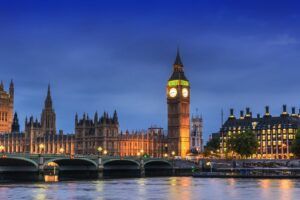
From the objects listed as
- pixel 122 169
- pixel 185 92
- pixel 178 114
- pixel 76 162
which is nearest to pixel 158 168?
pixel 122 169

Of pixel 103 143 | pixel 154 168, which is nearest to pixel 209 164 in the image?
pixel 154 168

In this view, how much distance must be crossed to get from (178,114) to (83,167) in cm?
6250

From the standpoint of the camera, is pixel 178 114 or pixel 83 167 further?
pixel 178 114

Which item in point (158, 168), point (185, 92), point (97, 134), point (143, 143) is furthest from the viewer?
point (185, 92)

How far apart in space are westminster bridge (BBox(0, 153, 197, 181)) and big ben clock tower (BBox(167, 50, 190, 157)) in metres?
31.8

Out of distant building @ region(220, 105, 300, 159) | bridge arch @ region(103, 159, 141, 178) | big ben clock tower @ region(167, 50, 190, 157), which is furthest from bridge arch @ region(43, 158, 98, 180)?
distant building @ region(220, 105, 300, 159)

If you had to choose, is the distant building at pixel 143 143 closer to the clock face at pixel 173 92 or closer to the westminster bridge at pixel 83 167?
the clock face at pixel 173 92

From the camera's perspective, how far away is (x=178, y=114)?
602ft

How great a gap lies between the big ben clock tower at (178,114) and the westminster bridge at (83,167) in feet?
104

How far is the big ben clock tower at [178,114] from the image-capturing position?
7146 inches

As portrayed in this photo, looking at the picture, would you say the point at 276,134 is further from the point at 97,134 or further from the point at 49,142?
the point at 49,142

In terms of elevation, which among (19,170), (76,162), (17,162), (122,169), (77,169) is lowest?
(122,169)

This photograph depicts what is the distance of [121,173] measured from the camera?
139375 mm

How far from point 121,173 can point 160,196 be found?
71434 mm
